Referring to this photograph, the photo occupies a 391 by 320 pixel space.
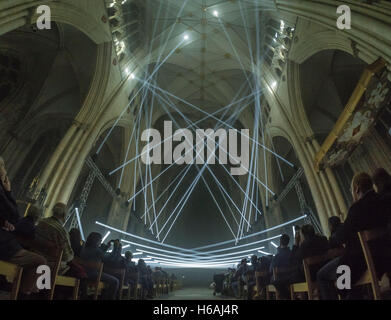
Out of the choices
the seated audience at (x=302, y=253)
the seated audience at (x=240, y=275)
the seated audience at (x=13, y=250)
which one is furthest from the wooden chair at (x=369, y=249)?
the seated audience at (x=240, y=275)

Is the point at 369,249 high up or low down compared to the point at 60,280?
up

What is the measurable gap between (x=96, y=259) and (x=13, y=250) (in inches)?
80.6

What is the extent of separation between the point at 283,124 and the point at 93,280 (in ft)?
35.8

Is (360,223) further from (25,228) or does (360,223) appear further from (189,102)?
(189,102)

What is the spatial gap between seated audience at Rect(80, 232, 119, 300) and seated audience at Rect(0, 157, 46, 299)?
1274mm

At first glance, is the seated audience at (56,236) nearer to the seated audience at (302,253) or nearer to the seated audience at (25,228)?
the seated audience at (25,228)

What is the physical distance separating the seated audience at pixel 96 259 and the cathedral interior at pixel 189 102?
0.44 ft

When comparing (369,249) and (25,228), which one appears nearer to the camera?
(369,249)

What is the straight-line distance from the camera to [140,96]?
15.2 metres

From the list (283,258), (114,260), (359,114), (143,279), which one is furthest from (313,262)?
(359,114)

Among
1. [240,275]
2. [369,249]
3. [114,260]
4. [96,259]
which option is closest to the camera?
[369,249]

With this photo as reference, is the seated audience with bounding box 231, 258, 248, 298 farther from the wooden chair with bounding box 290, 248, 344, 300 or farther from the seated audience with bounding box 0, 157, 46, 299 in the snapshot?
the seated audience with bounding box 0, 157, 46, 299

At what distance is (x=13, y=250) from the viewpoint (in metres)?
2.13
